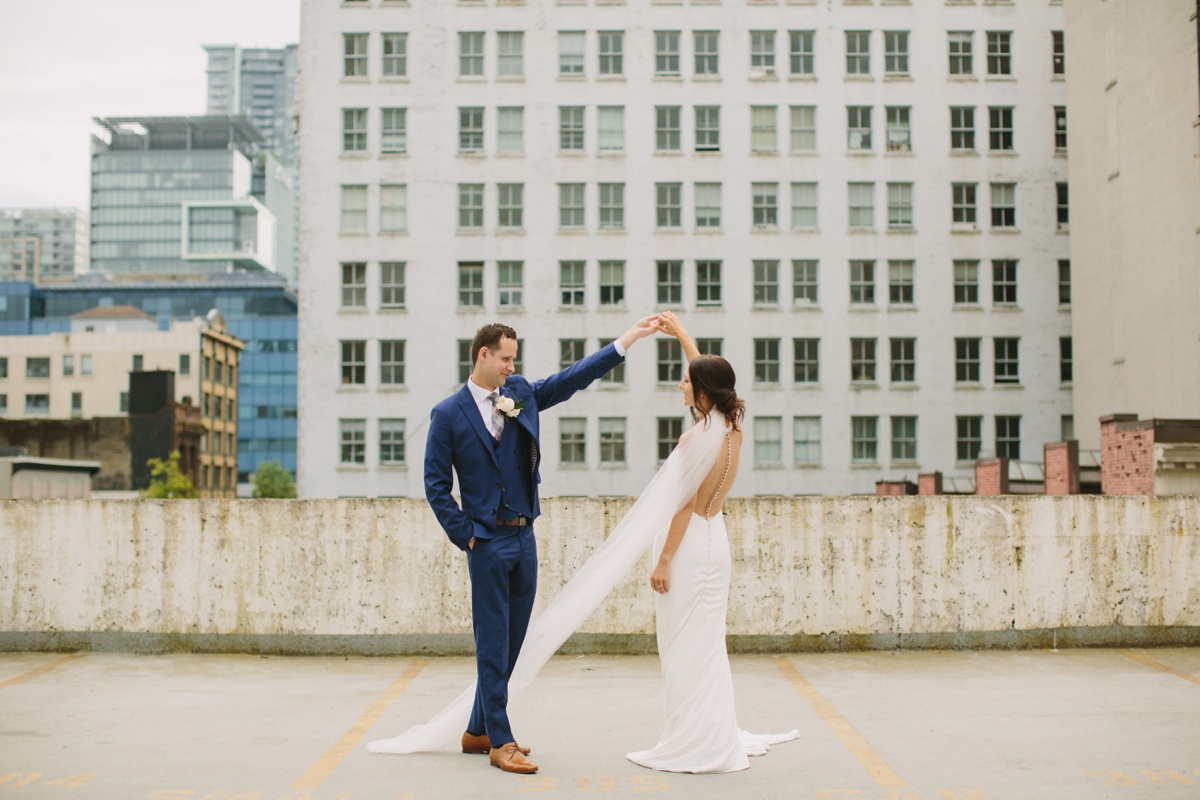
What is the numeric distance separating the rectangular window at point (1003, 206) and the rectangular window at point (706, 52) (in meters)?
15.1

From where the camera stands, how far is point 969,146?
188ft

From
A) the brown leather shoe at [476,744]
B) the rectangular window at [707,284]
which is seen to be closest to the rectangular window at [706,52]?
the rectangular window at [707,284]

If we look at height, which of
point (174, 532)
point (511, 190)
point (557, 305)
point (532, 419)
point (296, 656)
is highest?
point (511, 190)

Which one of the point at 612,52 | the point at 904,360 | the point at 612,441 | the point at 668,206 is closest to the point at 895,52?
the point at 668,206

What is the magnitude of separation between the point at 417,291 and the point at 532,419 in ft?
166

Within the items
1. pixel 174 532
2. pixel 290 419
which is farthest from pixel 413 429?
pixel 290 419

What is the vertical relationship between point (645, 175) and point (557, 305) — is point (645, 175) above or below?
above

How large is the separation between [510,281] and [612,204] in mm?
6307

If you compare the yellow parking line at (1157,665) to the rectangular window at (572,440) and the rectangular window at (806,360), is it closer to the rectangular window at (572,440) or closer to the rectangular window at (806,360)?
the rectangular window at (572,440)

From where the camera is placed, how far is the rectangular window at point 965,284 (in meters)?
56.9

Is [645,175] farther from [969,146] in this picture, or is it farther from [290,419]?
[290,419]

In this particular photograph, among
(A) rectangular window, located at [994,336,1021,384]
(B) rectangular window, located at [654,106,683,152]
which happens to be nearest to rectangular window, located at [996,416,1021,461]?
(A) rectangular window, located at [994,336,1021,384]

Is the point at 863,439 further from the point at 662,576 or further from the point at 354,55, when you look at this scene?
the point at 662,576

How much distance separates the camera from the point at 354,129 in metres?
57.1
